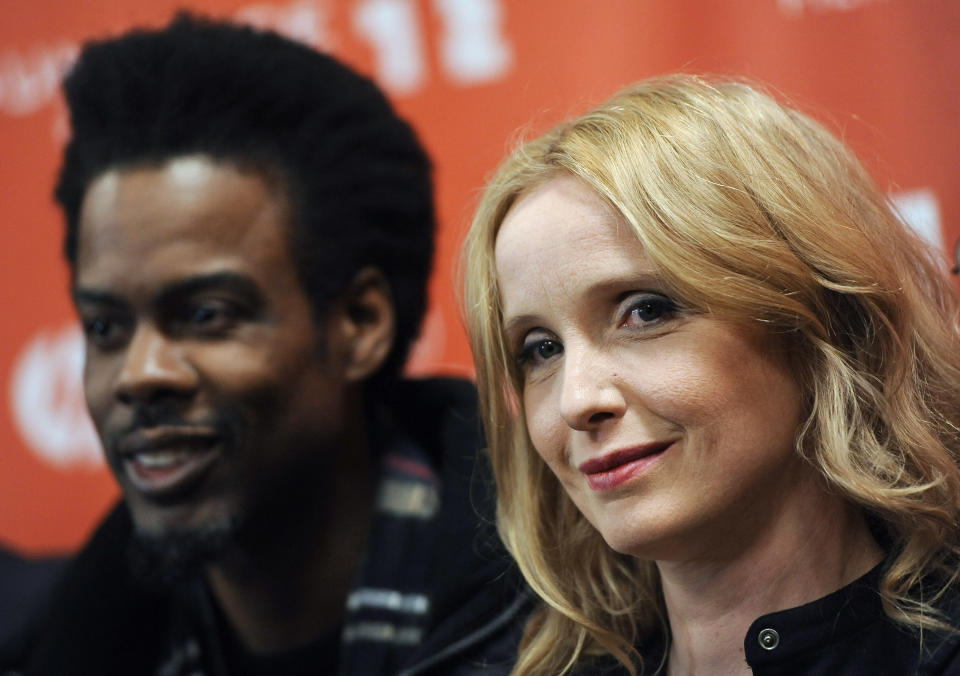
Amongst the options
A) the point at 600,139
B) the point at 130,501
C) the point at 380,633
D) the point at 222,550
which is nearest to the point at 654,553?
the point at 600,139

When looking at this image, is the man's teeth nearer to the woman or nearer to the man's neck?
the man's neck

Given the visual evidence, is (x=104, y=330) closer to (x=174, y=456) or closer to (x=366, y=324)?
(x=174, y=456)

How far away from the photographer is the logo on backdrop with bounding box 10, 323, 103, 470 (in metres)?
2.75

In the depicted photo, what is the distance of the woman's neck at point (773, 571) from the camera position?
4.42ft

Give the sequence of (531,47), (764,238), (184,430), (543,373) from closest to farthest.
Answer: (764,238), (543,373), (184,430), (531,47)

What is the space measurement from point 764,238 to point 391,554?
0.94 m

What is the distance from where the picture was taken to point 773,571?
1.35 meters

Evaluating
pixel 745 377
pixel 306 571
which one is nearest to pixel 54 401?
pixel 306 571

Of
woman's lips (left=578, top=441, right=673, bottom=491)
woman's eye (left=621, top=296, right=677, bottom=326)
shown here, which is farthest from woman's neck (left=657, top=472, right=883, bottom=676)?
woman's eye (left=621, top=296, right=677, bottom=326)

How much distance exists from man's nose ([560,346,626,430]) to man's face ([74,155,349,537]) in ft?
2.46

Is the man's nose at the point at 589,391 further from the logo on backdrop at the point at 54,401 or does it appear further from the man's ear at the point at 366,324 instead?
the logo on backdrop at the point at 54,401

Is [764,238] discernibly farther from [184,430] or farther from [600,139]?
[184,430]

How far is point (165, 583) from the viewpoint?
6.68 ft

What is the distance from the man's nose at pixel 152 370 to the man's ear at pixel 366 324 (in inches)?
10.9
